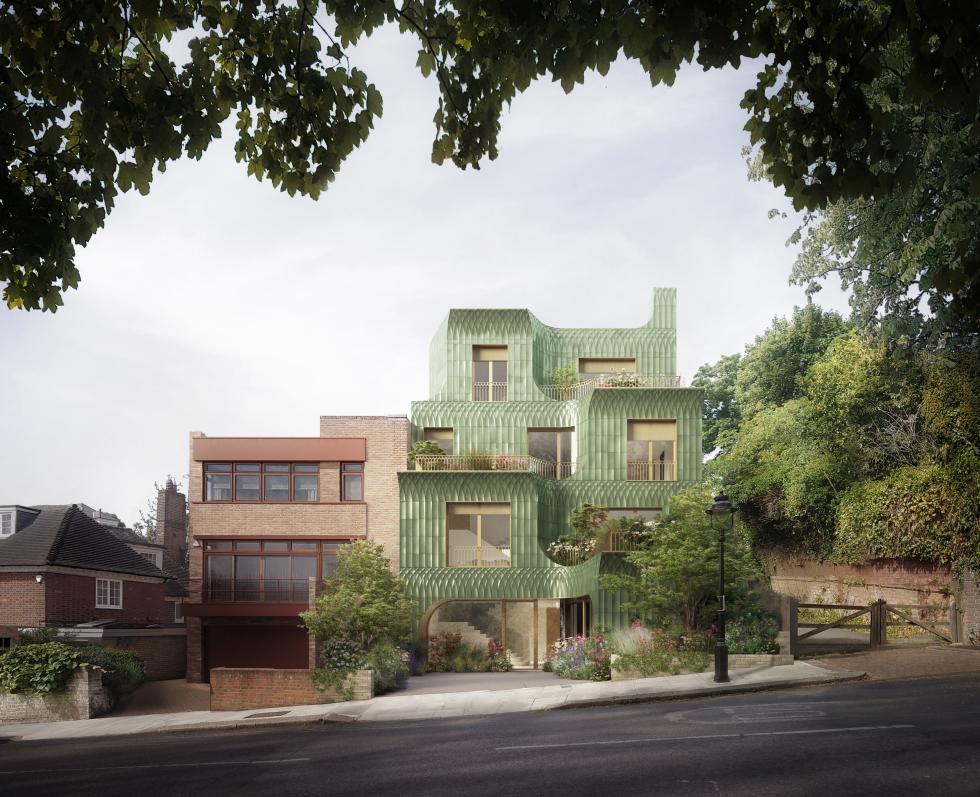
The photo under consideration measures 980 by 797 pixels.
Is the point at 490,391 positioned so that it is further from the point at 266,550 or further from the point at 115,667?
the point at 115,667

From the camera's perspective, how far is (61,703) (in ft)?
87.3

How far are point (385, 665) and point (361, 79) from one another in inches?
847

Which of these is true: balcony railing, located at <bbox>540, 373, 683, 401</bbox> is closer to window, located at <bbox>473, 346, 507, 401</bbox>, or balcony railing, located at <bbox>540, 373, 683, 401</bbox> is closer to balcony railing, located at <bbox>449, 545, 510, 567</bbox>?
window, located at <bbox>473, 346, 507, 401</bbox>

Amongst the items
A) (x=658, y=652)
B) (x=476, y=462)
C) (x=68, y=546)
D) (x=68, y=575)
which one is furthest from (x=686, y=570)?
(x=68, y=546)

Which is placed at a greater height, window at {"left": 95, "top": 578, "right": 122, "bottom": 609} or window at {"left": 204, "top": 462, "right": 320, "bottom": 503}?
window at {"left": 204, "top": 462, "right": 320, "bottom": 503}

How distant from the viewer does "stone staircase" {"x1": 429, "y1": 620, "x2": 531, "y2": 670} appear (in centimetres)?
3544

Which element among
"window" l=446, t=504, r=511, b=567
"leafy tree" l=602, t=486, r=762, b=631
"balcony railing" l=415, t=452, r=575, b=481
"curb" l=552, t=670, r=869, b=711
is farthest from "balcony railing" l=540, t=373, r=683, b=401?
"curb" l=552, t=670, r=869, b=711

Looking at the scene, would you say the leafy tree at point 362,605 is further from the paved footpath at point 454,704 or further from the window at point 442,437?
the window at point 442,437

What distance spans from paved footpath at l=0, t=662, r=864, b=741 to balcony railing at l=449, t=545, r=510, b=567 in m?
9.08

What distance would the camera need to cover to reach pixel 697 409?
36.5 metres

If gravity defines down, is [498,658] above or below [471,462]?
below

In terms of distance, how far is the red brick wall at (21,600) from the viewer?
33.6m

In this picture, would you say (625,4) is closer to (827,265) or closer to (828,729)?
(828,729)

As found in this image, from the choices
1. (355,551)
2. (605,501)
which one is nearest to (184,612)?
(355,551)
